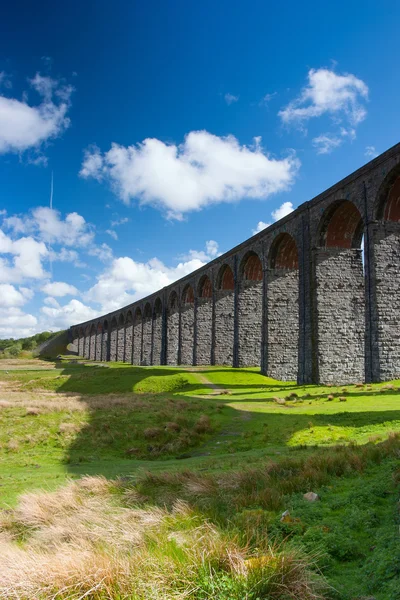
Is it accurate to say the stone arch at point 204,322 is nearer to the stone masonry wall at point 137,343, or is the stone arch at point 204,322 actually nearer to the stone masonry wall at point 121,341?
the stone masonry wall at point 137,343

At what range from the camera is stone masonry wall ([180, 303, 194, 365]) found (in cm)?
4641

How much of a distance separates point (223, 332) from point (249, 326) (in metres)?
4.65

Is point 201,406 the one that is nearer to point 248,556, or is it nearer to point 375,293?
point 375,293

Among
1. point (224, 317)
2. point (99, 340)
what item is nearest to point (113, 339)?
point (99, 340)

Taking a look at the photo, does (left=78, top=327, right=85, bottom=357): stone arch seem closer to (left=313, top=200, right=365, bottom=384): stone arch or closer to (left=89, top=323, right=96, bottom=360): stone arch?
(left=89, top=323, right=96, bottom=360): stone arch

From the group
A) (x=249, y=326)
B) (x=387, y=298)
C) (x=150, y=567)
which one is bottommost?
(x=150, y=567)

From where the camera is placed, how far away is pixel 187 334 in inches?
1886

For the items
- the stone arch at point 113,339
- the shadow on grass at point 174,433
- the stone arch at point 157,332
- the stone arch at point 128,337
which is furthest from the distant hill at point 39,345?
the shadow on grass at point 174,433

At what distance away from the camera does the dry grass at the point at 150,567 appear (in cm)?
313

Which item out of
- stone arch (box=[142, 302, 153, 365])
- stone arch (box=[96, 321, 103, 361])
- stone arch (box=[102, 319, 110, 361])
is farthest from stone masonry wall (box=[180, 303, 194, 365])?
stone arch (box=[96, 321, 103, 361])

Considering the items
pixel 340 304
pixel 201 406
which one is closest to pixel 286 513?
pixel 201 406

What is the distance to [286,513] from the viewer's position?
4680 mm

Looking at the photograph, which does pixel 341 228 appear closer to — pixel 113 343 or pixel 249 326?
pixel 249 326

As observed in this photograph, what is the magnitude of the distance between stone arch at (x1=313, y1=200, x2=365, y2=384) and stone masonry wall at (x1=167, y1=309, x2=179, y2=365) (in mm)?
28612
